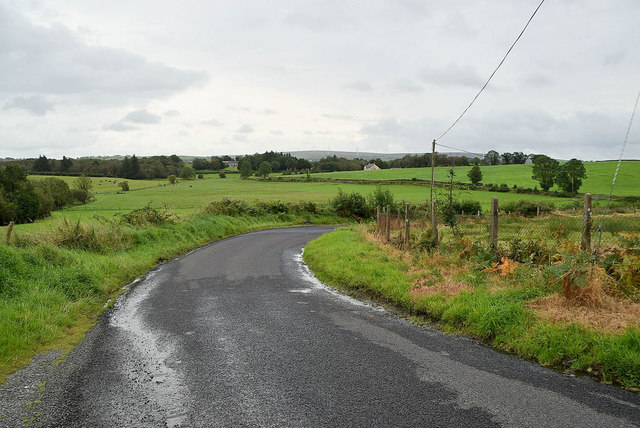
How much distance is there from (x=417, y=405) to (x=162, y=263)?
50.7ft

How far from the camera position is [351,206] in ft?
162

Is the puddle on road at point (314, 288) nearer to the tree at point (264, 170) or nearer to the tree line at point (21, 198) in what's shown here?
the tree line at point (21, 198)

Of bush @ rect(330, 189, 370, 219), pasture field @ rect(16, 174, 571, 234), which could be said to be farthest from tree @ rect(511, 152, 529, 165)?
bush @ rect(330, 189, 370, 219)

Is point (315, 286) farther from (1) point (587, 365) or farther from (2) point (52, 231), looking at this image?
(2) point (52, 231)

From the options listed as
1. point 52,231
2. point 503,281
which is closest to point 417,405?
point 503,281

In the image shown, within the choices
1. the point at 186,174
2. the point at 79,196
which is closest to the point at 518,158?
the point at 186,174

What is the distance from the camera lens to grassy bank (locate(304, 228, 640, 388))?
6.15 metres

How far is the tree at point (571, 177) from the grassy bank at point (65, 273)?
51.4m

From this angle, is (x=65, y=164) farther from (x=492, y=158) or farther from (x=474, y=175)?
(x=492, y=158)

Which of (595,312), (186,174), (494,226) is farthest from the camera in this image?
(186,174)

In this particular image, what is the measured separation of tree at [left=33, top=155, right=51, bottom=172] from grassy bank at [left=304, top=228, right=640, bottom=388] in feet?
417

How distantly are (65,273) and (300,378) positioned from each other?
29.2 ft

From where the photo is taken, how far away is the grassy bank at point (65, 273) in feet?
25.6

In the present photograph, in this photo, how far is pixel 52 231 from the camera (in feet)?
52.2
